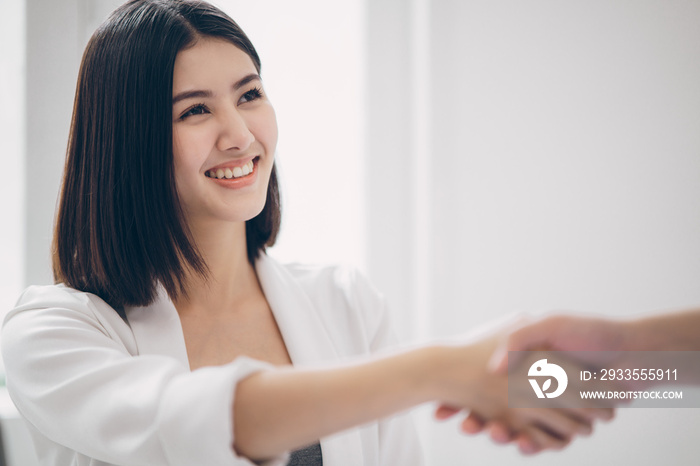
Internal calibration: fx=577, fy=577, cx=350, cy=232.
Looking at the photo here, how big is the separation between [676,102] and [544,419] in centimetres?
99

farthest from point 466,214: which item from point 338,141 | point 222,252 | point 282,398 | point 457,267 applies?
point 282,398

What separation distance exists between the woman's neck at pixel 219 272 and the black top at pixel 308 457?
0.33m

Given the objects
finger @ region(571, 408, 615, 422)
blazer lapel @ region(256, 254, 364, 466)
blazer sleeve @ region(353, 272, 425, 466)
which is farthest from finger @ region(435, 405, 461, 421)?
blazer sleeve @ region(353, 272, 425, 466)

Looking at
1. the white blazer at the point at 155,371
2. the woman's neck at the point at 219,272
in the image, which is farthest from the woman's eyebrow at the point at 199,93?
the white blazer at the point at 155,371

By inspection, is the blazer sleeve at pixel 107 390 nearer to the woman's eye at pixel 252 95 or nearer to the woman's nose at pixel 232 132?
the woman's nose at pixel 232 132

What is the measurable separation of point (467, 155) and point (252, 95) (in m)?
0.89

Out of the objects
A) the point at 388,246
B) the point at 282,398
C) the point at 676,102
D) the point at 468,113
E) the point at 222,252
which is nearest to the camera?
the point at 282,398

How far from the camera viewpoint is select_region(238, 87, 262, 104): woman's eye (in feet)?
3.72

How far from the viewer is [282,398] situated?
61 centimetres

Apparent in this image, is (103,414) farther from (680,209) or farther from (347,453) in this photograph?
(680,209)

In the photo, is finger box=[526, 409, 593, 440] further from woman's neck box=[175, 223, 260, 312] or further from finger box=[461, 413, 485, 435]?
woman's neck box=[175, 223, 260, 312]

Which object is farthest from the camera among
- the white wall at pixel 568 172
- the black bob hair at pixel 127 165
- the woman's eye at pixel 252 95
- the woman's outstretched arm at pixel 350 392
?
the white wall at pixel 568 172

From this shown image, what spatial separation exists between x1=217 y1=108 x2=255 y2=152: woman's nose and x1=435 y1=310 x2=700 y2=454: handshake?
1.96 feet

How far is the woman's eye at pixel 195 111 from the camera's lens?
105cm
